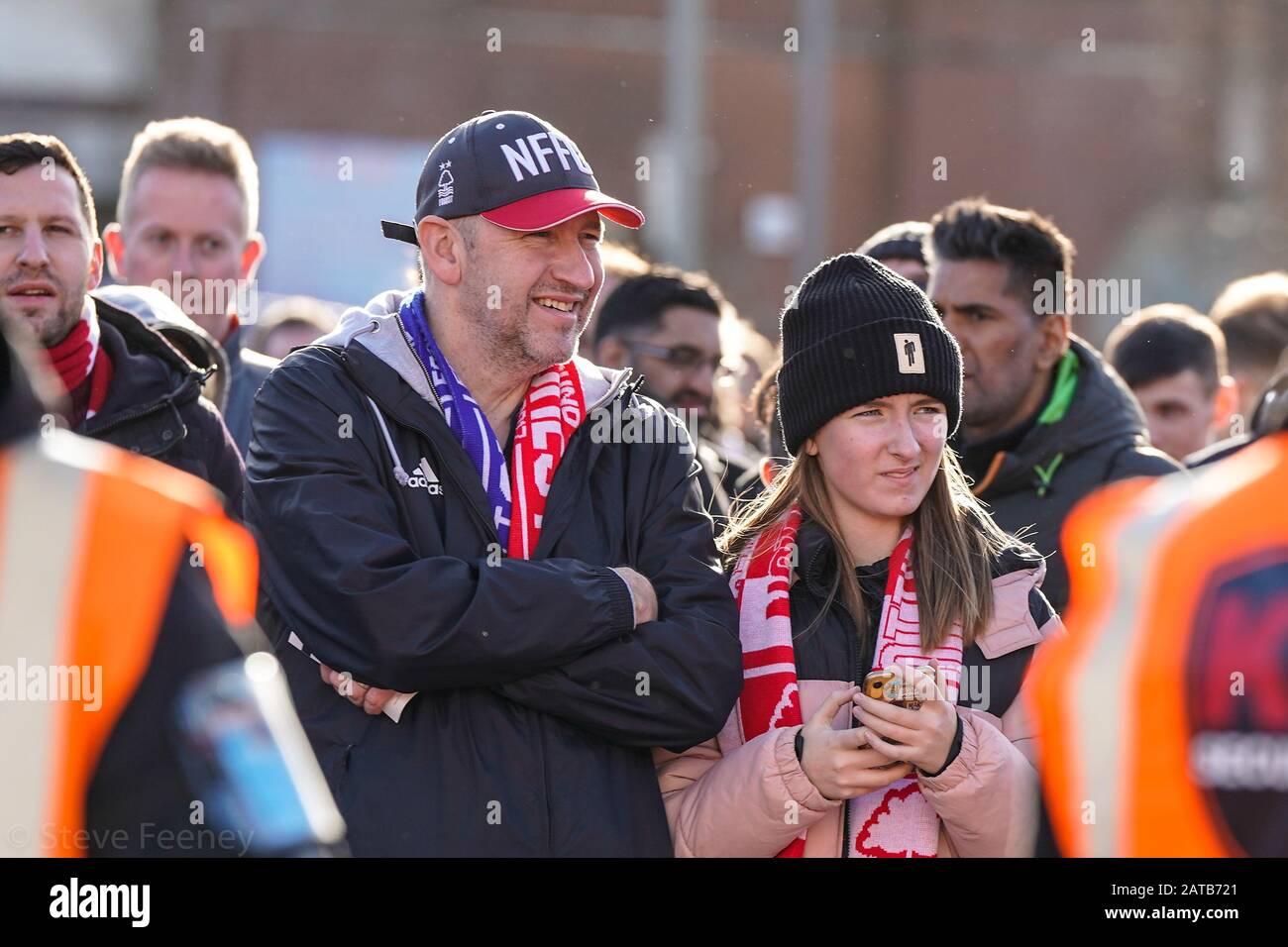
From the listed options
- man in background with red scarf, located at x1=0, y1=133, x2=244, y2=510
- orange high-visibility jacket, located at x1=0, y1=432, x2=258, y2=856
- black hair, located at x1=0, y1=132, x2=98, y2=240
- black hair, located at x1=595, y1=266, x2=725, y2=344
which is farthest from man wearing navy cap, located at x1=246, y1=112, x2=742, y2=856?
black hair, located at x1=595, y1=266, x2=725, y2=344

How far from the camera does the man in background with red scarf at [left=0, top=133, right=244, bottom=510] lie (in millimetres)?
3916

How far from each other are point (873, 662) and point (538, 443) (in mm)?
782

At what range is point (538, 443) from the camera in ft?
11.4

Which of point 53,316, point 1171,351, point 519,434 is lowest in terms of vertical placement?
point 519,434

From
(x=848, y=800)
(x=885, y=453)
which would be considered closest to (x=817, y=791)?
(x=848, y=800)

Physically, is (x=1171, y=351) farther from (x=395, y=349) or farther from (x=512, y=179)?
(x=395, y=349)

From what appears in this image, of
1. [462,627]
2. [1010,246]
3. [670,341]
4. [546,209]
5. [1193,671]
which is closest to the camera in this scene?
[1193,671]

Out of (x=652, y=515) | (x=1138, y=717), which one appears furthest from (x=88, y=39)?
(x=1138, y=717)

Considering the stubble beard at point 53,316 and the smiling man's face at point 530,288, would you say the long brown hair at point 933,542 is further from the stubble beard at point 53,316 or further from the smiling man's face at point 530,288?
the stubble beard at point 53,316

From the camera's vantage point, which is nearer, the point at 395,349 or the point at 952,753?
the point at 952,753

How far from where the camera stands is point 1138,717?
5.15ft

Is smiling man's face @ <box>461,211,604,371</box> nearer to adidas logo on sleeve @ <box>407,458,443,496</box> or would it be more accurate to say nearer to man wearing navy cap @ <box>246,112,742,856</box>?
man wearing navy cap @ <box>246,112,742,856</box>

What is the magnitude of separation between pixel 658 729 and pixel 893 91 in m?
23.2
